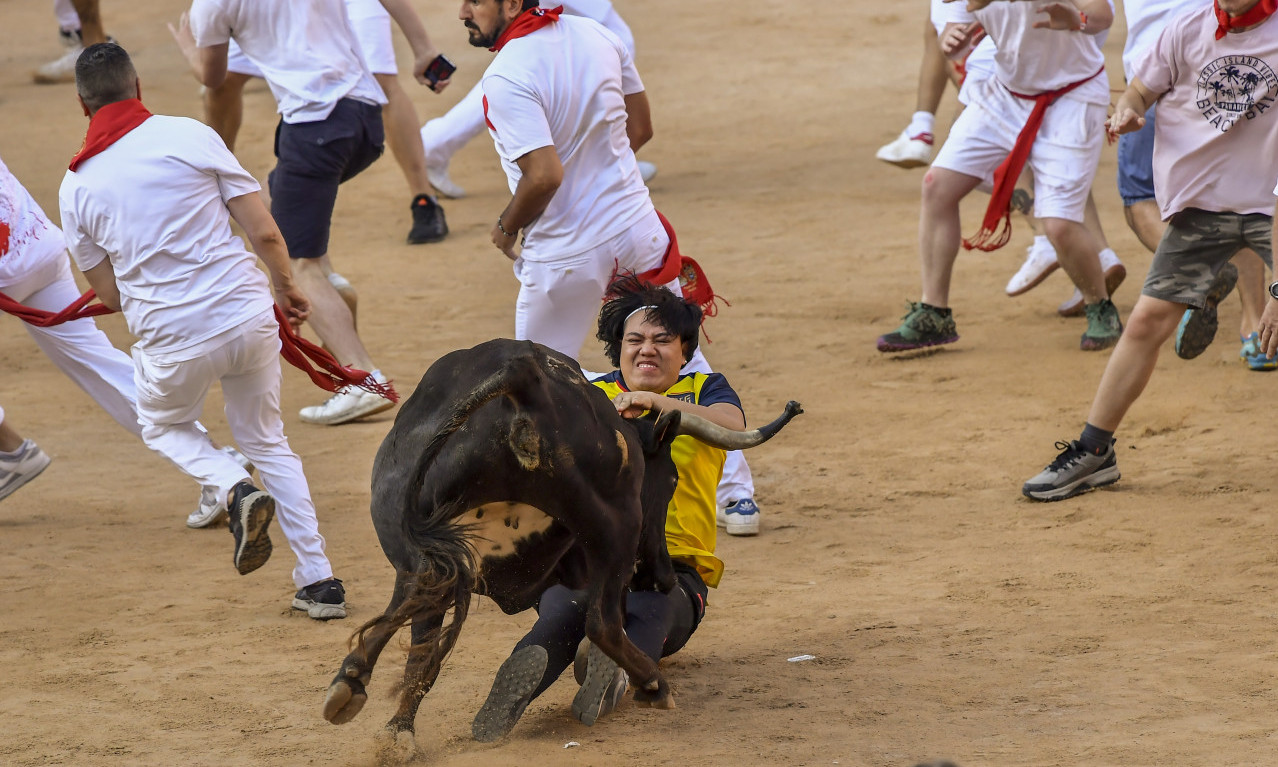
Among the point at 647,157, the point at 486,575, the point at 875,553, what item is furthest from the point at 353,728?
the point at 647,157

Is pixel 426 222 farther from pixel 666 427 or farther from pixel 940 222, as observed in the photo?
pixel 666 427

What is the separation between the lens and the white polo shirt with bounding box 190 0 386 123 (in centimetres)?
743

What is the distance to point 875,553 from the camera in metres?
5.85

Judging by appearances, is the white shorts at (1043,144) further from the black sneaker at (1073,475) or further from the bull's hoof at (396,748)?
the bull's hoof at (396,748)

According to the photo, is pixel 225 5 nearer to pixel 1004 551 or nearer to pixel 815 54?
pixel 1004 551

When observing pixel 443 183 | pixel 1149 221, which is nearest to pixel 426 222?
pixel 443 183

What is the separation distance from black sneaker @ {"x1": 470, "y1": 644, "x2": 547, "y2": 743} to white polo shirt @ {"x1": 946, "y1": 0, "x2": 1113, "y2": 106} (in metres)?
4.80

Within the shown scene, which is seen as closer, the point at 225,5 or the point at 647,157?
the point at 225,5

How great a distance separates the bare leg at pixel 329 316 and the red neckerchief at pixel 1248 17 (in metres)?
4.31

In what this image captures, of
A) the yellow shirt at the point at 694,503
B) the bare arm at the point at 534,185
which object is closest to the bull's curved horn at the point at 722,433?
the yellow shirt at the point at 694,503

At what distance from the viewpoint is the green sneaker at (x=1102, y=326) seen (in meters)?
7.97

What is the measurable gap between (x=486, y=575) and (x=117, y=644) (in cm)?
188

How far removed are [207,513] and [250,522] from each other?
1.55 m

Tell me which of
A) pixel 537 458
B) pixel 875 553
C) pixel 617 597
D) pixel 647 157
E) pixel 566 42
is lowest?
pixel 647 157
